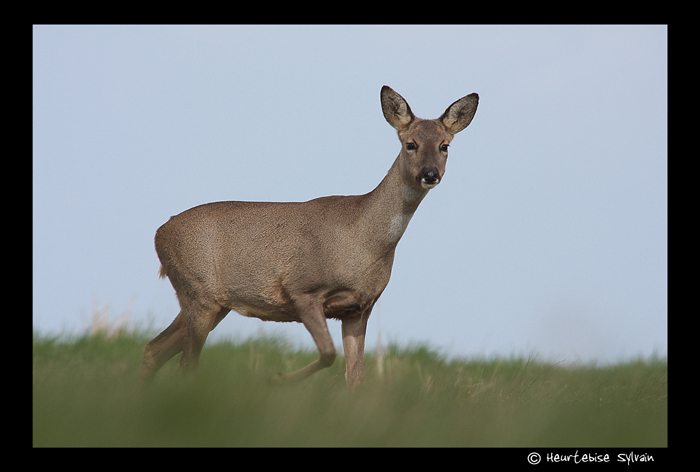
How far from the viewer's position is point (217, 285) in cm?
738

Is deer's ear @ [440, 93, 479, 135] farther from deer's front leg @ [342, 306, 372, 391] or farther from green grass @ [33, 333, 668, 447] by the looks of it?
green grass @ [33, 333, 668, 447]

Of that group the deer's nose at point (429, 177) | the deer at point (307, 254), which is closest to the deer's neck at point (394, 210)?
the deer at point (307, 254)

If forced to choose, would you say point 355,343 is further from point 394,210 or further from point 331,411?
point 331,411

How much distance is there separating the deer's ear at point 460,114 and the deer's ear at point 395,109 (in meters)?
0.36

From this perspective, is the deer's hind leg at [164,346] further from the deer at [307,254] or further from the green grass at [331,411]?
the green grass at [331,411]

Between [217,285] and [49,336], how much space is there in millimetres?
2589

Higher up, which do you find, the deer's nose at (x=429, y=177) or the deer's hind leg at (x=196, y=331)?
the deer's nose at (x=429, y=177)

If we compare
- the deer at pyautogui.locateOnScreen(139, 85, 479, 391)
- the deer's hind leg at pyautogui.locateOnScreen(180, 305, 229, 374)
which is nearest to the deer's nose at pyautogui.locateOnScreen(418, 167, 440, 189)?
the deer at pyautogui.locateOnScreen(139, 85, 479, 391)

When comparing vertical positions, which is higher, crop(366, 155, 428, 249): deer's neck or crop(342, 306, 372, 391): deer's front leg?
crop(366, 155, 428, 249): deer's neck

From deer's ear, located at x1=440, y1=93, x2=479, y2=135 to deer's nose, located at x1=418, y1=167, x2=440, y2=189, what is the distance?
0.98 metres

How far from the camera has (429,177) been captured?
6520 millimetres

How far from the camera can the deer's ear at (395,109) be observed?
7246mm

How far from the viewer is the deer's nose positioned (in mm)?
6516
